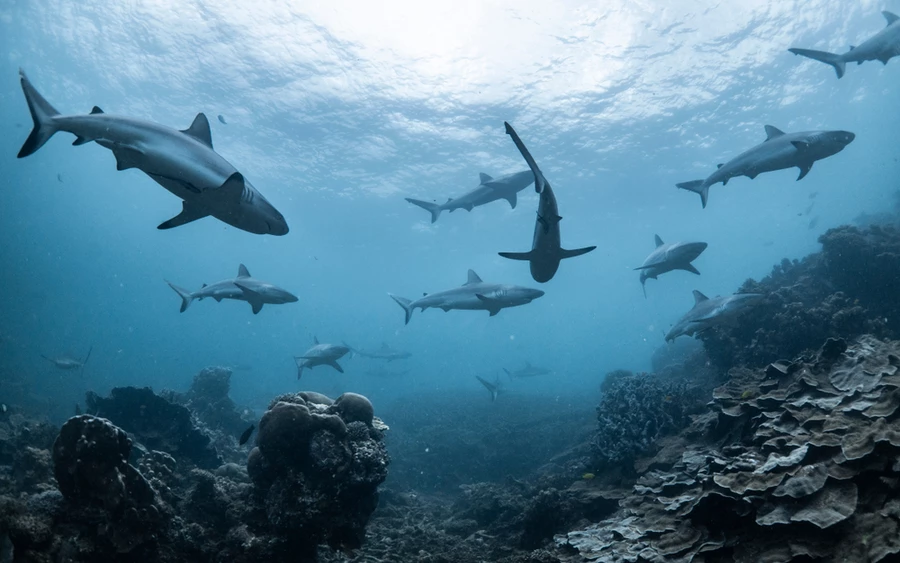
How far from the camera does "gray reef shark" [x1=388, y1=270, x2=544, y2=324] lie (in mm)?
9906

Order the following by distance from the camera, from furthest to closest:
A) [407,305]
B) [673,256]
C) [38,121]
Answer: [407,305], [673,256], [38,121]

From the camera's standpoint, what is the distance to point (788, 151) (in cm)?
823

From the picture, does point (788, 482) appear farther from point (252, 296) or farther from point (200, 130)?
point (252, 296)

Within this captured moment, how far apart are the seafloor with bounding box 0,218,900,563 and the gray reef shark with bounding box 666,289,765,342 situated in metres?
1.18

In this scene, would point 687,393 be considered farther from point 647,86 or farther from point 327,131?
point 327,131

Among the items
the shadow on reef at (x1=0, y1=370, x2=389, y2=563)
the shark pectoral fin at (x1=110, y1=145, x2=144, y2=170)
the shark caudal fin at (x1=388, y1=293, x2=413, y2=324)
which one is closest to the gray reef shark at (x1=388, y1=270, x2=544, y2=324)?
the shark caudal fin at (x1=388, y1=293, x2=413, y2=324)

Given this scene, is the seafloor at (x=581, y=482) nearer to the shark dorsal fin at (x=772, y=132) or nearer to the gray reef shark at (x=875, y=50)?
the shark dorsal fin at (x=772, y=132)

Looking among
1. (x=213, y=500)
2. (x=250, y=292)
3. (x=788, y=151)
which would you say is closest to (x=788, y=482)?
(x=213, y=500)

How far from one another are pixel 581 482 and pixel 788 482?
190 inches

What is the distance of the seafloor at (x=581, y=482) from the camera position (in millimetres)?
3820

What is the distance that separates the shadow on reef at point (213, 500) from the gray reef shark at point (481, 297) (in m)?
4.74

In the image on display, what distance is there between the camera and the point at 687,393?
10.7 m

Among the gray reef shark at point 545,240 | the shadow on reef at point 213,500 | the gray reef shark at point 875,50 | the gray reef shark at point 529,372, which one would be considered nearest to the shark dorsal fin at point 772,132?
the gray reef shark at point 875,50

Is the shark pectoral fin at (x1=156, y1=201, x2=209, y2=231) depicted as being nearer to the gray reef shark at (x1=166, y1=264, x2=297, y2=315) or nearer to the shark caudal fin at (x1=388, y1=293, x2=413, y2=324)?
the gray reef shark at (x1=166, y1=264, x2=297, y2=315)
